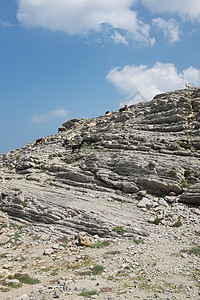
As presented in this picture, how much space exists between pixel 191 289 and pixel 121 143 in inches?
938

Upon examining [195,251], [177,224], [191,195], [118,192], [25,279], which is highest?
[118,192]

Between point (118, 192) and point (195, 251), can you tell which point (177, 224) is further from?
point (118, 192)

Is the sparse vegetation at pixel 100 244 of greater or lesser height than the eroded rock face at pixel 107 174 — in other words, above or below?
below

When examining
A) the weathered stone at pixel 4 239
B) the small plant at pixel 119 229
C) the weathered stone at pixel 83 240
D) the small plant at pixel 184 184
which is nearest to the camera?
the weathered stone at pixel 83 240

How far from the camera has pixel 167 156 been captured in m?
28.3

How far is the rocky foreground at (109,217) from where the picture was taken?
11.7m

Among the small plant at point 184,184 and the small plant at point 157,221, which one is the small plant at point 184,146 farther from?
the small plant at point 157,221

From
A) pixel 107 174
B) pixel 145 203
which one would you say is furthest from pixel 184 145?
pixel 145 203

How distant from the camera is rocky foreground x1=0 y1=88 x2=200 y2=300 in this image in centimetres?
1173

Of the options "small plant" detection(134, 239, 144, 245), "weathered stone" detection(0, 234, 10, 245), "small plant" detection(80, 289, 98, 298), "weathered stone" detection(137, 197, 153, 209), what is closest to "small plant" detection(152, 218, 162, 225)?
"weathered stone" detection(137, 197, 153, 209)

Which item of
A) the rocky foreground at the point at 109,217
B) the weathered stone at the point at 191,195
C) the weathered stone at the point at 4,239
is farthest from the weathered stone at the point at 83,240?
the weathered stone at the point at 191,195

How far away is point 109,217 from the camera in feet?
65.8

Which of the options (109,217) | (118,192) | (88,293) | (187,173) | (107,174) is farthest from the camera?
(107,174)

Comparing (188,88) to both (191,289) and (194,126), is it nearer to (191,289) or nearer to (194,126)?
(194,126)
